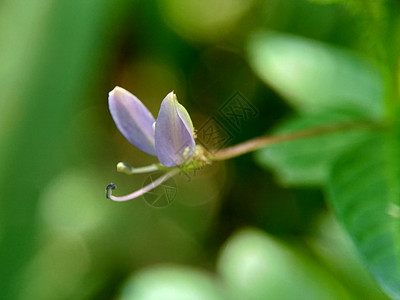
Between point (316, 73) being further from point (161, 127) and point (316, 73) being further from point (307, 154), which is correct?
point (161, 127)

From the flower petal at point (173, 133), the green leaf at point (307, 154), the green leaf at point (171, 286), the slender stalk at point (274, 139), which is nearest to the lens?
the flower petal at point (173, 133)

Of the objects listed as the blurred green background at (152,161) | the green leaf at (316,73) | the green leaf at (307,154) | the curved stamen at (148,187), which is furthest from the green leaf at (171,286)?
the curved stamen at (148,187)

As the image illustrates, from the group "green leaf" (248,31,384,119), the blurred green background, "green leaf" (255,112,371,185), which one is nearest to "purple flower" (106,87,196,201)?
"green leaf" (255,112,371,185)

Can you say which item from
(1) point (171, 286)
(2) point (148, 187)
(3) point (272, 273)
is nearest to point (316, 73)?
(3) point (272, 273)

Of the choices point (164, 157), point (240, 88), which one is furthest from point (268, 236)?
point (164, 157)

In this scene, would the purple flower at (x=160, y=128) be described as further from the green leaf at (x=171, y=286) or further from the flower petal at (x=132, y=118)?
the green leaf at (x=171, y=286)

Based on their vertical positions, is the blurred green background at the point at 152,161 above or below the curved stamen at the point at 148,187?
above
